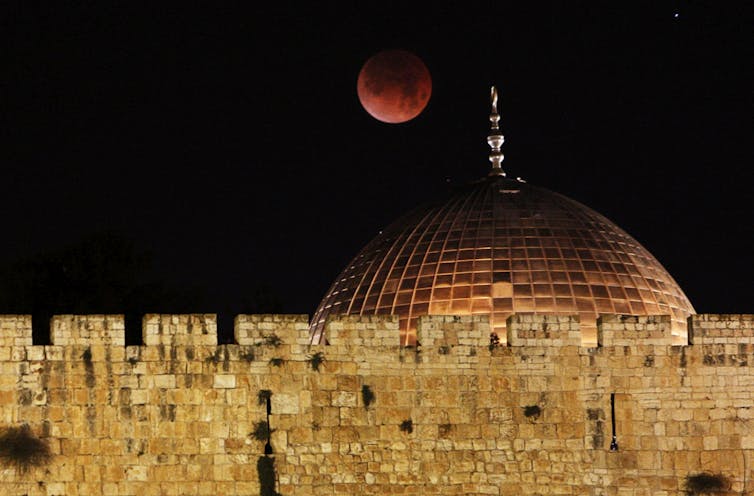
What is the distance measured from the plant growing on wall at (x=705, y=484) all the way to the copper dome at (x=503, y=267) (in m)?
8.27

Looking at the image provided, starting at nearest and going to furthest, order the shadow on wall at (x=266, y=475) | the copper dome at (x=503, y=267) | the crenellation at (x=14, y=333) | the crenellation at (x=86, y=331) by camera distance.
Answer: the crenellation at (x=14, y=333) → the crenellation at (x=86, y=331) → the shadow on wall at (x=266, y=475) → the copper dome at (x=503, y=267)

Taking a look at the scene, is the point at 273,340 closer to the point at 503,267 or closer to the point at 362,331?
the point at 362,331

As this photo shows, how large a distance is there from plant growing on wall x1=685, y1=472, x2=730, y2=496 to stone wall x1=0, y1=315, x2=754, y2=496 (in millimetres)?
106

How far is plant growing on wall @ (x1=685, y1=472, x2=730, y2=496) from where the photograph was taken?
3072 centimetres

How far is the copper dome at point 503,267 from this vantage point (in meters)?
39.5

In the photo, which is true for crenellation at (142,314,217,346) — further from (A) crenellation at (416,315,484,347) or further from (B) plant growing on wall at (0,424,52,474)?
(A) crenellation at (416,315,484,347)

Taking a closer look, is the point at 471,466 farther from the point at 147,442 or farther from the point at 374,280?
the point at 374,280

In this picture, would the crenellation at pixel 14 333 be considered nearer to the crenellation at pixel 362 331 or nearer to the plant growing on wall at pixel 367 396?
the crenellation at pixel 362 331

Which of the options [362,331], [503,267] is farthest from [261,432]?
[503,267]

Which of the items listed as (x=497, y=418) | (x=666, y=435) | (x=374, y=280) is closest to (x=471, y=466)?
(x=497, y=418)

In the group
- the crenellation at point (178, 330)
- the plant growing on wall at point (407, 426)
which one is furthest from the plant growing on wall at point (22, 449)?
the plant growing on wall at point (407, 426)

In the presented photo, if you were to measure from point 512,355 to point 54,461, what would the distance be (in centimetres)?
756

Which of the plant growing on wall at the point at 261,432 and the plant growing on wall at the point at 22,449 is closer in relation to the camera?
the plant growing on wall at the point at 22,449

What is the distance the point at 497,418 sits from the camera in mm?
30734
